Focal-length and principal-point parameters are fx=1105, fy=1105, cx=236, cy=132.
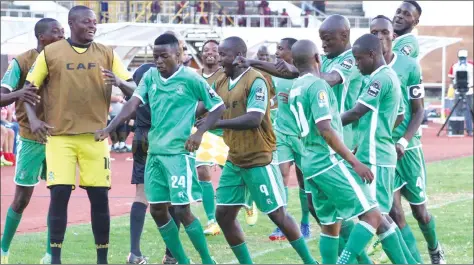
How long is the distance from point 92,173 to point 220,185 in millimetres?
1116

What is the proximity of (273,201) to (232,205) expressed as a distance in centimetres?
35

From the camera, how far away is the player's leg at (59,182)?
943cm

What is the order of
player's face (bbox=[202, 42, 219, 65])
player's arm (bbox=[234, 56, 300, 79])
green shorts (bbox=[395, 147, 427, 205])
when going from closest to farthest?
player's arm (bbox=[234, 56, 300, 79]) < green shorts (bbox=[395, 147, 427, 205]) < player's face (bbox=[202, 42, 219, 65])

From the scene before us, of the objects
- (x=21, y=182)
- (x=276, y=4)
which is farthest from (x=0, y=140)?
(x=276, y=4)

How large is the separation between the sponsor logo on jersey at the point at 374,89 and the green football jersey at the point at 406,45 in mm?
1555

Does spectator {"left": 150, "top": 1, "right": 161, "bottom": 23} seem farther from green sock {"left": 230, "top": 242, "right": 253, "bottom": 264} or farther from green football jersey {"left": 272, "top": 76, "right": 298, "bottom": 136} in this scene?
green sock {"left": 230, "top": 242, "right": 253, "bottom": 264}

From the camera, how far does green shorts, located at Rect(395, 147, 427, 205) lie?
999 centimetres

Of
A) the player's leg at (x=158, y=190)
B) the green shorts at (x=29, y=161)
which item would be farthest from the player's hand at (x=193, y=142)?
the green shorts at (x=29, y=161)

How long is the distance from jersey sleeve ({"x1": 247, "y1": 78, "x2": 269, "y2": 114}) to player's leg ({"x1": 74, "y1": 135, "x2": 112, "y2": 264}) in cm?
139

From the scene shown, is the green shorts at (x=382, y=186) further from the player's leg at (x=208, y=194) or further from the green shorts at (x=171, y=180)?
the player's leg at (x=208, y=194)

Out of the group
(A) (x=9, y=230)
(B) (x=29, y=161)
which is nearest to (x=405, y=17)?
(B) (x=29, y=161)

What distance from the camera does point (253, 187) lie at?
946cm

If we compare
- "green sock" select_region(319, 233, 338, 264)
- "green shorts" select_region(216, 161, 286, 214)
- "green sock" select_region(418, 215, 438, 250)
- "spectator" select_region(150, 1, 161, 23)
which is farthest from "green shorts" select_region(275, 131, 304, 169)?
"spectator" select_region(150, 1, 161, 23)

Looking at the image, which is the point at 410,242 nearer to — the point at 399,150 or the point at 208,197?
the point at 399,150
